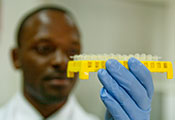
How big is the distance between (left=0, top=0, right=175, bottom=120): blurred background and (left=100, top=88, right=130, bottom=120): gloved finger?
992 millimetres

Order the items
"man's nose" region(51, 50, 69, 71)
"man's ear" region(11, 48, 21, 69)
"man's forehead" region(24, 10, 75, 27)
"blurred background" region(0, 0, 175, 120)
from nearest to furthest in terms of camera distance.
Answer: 1. "man's nose" region(51, 50, 69, 71)
2. "man's forehead" region(24, 10, 75, 27)
3. "man's ear" region(11, 48, 21, 69)
4. "blurred background" region(0, 0, 175, 120)

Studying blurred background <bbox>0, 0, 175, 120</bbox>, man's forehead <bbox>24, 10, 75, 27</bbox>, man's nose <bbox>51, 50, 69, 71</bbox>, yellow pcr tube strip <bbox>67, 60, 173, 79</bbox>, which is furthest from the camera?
blurred background <bbox>0, 0, 175, 120</bbox>

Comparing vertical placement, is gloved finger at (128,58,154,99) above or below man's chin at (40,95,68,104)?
above

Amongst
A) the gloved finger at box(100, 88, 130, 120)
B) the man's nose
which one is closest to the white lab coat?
the man's nose

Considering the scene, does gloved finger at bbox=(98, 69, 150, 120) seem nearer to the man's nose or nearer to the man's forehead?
the man's nose

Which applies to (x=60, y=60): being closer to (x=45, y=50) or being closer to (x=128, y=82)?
(x=45, y=50)

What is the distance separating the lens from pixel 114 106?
22.0 inches

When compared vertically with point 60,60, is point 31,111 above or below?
below

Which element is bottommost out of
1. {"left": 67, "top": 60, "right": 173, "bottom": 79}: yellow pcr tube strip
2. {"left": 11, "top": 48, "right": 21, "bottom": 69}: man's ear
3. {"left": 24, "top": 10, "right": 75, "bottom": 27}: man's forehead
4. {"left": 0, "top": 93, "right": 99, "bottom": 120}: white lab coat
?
{"left": 0, "top": 93, "right": 99, "bottom": 120}: white lab coat

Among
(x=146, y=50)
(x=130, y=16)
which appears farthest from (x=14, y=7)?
(x=146, y=50)

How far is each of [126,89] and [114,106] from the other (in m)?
0.05

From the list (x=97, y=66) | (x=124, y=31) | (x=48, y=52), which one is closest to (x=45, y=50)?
(x=48, y=52)

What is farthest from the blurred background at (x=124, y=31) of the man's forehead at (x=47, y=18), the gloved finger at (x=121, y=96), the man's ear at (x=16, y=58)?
the gloved finger at (x=121, y=96)

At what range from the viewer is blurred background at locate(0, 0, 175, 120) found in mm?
1715
